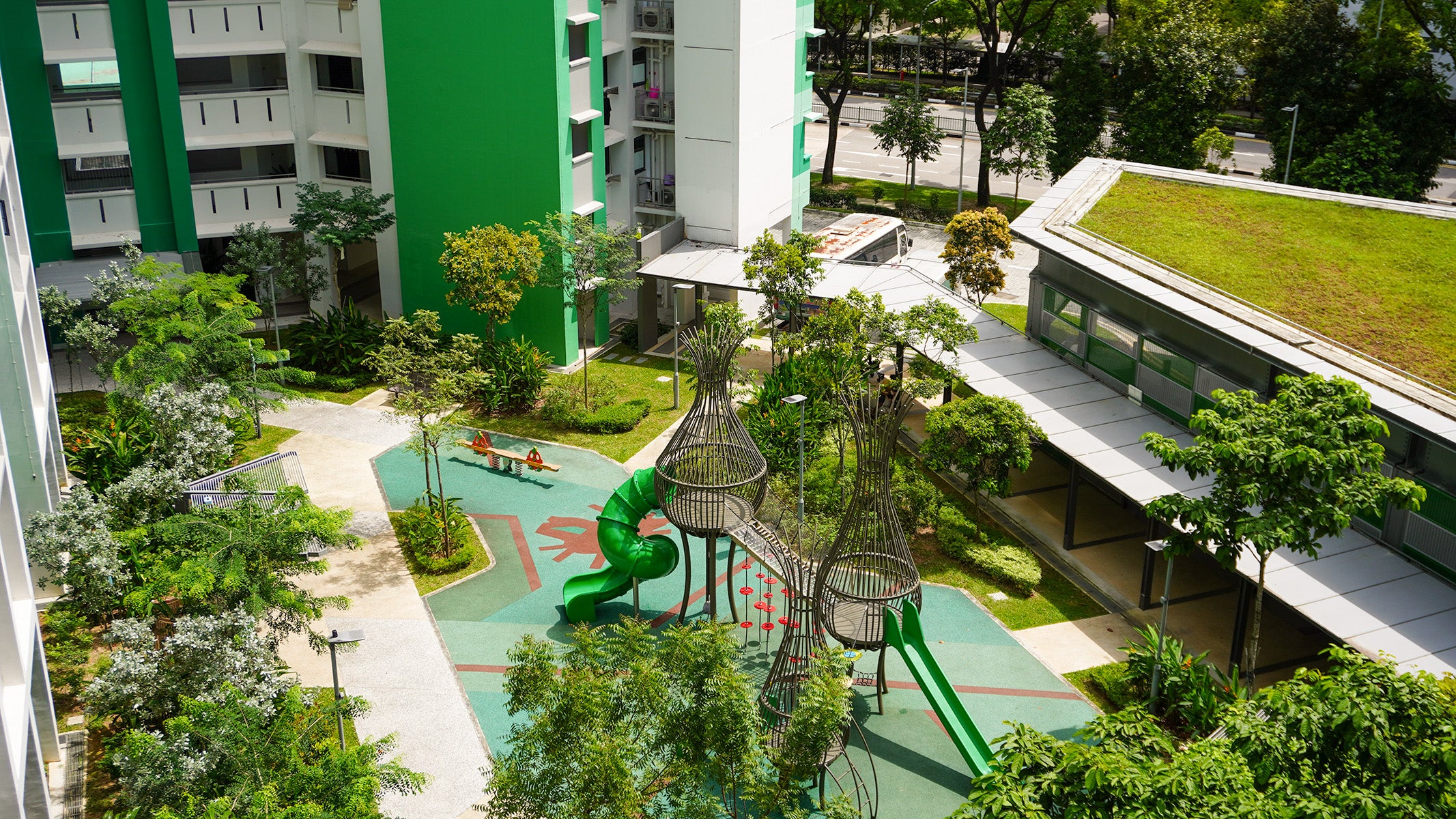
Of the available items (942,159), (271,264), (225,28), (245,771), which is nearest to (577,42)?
(225,28)

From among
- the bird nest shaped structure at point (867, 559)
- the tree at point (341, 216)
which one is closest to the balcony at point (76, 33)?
the tree at point (341, 216)

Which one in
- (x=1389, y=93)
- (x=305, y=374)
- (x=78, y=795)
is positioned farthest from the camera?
(x=1389, y=93)

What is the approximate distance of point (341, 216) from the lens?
140 feet

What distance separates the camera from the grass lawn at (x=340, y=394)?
41.5m

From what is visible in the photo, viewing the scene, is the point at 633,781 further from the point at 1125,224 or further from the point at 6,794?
the point at 1125,224

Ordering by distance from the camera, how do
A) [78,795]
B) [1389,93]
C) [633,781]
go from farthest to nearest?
1. [1389,93]
2. [78,795]
3. [633,781]

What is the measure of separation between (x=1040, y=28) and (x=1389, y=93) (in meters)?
15.1

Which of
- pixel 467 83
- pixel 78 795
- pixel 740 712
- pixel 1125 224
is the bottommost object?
pixel 78 795

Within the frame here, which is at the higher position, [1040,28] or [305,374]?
[1040,28]

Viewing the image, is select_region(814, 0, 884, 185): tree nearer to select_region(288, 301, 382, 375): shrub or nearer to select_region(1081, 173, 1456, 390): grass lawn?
select_region(1081, 173, 1456, 390): grass lawn

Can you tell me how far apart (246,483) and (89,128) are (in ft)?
62.3

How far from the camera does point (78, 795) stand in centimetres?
2452

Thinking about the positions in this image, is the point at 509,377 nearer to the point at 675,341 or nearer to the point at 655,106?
the point at 675,341

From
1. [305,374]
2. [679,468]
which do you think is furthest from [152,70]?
[679,468]
